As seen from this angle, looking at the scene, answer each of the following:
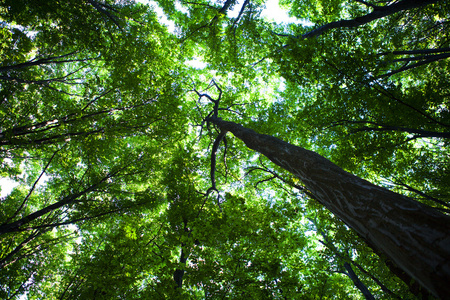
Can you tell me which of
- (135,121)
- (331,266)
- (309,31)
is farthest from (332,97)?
(135,121)

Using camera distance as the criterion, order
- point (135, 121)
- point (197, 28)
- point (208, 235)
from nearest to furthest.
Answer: point (208, 235) → point (135, 121) → point (197, 28)

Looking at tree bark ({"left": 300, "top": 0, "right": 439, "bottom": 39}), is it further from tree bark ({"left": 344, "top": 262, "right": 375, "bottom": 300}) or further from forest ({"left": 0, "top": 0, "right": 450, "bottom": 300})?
tree bark ({"left": 344, "top": 262, "right": 375, "bottom": 300})

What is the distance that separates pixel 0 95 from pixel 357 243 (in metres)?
10.7

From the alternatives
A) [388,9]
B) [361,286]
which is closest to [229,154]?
[388,9]

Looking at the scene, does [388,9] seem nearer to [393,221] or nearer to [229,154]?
[393,221]

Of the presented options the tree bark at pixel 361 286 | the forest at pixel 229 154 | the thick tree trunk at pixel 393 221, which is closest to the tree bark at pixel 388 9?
the forest at pixel 229 154

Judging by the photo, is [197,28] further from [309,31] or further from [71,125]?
[71,125]

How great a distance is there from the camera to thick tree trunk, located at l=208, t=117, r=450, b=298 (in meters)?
1.27

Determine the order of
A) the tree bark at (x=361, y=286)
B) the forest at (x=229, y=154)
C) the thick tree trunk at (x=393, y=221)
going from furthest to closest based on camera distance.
Result: the tree bark at (x=361, y=286) → the forest at (x=229, y=154) → the thick tree trunk at (x=393, y=221)

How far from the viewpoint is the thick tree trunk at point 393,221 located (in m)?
1.27

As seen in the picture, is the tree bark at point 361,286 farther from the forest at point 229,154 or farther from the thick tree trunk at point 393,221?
the thick tree trunk at point 393,221

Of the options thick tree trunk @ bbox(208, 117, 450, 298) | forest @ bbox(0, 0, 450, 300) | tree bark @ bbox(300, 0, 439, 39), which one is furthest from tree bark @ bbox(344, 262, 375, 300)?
tree bark @ bbox(300, 0, 439, 39)

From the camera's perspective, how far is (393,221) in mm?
1626

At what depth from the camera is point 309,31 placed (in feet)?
22.6
